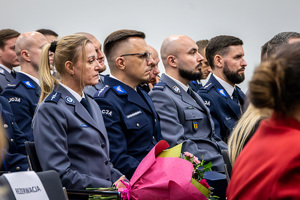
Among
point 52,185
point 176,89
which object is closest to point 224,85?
point 176,89

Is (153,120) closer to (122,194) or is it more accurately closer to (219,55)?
(122,194)

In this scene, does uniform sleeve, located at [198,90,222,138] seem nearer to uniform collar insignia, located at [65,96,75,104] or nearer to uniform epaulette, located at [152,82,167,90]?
uniform epaulette, located at [152,82,167,90]

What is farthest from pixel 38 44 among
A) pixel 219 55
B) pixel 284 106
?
pixel 284 106

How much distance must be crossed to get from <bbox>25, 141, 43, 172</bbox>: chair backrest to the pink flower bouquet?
40 centimetres

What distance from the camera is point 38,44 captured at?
3732mm

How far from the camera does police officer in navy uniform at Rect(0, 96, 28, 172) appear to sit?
2998mm

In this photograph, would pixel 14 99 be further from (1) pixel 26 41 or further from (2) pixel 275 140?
(2) pixel 275 140

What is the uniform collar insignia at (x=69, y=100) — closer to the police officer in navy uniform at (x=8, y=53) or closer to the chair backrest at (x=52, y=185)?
the chair backrest at (x=52, y=185)

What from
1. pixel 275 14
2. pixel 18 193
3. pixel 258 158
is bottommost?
pixel 275 14

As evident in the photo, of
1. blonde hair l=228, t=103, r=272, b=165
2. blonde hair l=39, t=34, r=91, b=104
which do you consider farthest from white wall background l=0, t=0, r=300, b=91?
blonde hair l=228, t=103, r=272, b=165

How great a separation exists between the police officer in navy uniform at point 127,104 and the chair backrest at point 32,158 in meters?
0.54

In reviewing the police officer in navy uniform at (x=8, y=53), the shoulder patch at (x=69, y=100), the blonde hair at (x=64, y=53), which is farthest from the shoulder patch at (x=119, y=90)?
the police officer in navy uniform at (x=8, y=53)

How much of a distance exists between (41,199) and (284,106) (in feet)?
3.16

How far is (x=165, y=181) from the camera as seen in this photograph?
2277 mm
